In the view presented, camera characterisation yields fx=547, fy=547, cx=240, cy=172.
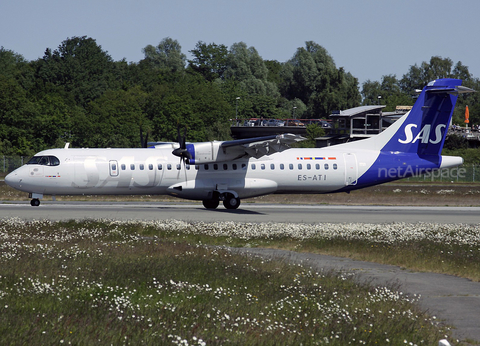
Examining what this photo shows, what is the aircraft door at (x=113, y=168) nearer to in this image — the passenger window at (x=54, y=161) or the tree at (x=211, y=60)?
the passenger window at (x=54, y=161)

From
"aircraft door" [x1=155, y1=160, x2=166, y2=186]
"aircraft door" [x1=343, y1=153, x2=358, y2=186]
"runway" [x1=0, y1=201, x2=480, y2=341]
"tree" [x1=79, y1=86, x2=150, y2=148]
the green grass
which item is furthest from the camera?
"tree" [x1=79, y1=86, x2=150, y2=148]

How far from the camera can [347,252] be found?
722 inches

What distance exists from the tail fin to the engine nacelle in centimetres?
1007

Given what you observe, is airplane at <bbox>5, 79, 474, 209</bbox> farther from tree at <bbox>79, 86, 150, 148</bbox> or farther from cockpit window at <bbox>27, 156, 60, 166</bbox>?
tree at <bbox>79, 86, 150, 148</bbox>

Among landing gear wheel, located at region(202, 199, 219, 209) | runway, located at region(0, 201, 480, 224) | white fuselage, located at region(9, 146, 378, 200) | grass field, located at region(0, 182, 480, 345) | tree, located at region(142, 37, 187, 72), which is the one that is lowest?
grass field, located at region(0, 182, 480, 345)

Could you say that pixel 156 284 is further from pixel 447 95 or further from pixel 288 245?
pixel 447 95

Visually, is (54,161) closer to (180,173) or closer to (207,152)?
(180,173)

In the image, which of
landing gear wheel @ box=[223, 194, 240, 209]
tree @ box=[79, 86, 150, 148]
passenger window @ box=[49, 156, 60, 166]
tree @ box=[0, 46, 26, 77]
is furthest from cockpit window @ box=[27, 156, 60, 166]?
tree @ box=[0, 46, 26, 77]

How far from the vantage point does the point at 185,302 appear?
1002 centimetres

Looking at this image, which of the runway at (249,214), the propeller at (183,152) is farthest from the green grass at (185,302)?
the propeller at (183,152)

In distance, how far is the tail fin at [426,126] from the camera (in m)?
33.3

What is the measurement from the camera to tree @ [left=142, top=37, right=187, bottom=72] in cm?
15388

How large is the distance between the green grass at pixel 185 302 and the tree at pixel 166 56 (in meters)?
135

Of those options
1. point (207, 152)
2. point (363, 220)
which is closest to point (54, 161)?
point (207, 152)
